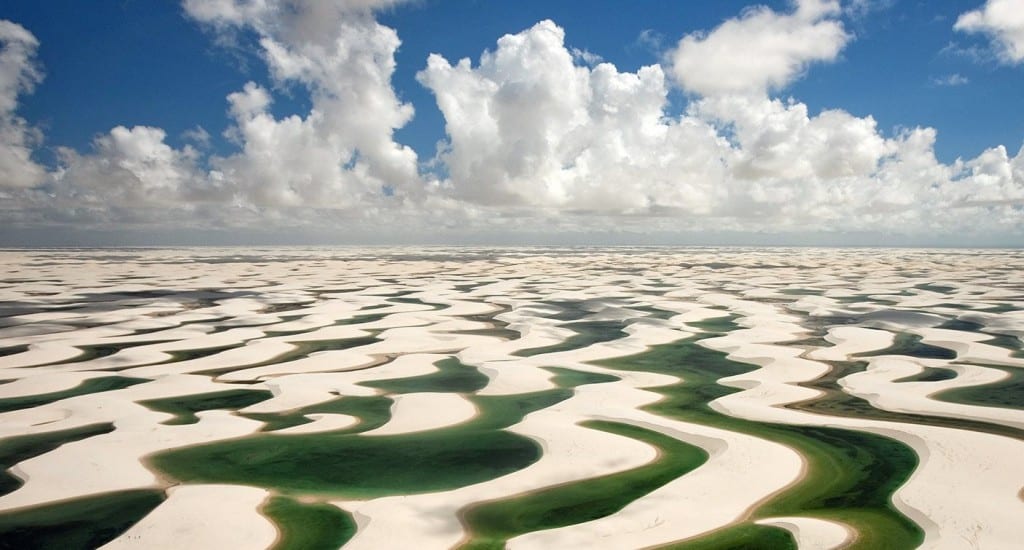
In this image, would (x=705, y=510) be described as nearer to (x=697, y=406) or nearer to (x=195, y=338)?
(x=697, y=406)

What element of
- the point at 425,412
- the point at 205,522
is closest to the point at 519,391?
the point at 425,412

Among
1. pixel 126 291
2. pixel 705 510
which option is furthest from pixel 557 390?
pixel 126 291

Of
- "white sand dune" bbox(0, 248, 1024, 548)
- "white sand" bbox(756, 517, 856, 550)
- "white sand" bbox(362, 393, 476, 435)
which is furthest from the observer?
"white sand" bbox(362, 393, 476, 435)

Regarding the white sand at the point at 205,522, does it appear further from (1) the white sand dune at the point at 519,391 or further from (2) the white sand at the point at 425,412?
(2) the white sand at the point at 425,412

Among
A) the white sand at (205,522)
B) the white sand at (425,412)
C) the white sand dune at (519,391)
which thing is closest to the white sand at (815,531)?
the white sand dune at (519,391)

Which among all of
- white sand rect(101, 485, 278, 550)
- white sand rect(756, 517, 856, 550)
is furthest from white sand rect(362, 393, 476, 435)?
white sand rect(756, 517, 856, 550)

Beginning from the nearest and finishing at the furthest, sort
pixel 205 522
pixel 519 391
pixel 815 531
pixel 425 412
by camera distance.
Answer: pixel 815 531 < pixel 205 522 < pixel 425 412 < pixel 519 391

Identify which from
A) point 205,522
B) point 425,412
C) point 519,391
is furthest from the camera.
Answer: point 519,391

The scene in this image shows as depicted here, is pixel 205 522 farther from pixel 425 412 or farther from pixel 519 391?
pixel 519 391

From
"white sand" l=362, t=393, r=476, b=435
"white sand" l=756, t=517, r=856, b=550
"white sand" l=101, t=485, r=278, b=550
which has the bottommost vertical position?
"white sand" l=362, t=393, r=476, b=435

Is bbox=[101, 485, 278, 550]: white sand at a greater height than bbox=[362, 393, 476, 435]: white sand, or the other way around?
bbox=[101, 485, 278, 550]: white sand

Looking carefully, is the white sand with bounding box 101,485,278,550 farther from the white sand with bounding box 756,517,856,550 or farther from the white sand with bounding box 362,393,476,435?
the white sand with bounding box 756,517,856,550
